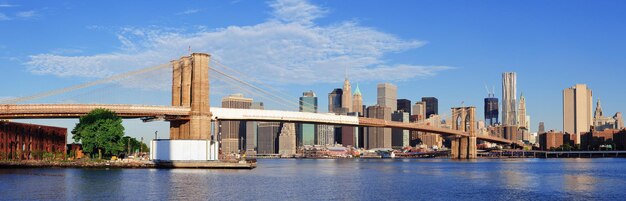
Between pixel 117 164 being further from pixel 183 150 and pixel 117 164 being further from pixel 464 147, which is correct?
pixel 464 147

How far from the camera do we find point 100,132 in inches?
3329

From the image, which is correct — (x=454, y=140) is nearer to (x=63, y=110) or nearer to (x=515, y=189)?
(x=63, y=110)

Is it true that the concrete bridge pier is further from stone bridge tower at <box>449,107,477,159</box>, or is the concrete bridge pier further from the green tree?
the green tree

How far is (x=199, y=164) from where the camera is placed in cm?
8156

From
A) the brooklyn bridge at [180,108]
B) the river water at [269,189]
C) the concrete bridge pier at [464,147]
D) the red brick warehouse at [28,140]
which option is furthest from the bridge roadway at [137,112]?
the concrete bridge pier at [464,147]

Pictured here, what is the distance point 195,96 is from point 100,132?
1122 centimetres

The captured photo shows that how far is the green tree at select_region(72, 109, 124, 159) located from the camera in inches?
3310

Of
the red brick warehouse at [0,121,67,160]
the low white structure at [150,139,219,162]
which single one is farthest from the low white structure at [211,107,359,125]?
the red brick warehouse at [0,121,67,160]

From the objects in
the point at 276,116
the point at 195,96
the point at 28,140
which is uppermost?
the point at 195,96

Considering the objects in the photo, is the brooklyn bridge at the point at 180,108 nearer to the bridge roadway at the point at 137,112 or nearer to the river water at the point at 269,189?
the bridge roadway at the point at 137,112

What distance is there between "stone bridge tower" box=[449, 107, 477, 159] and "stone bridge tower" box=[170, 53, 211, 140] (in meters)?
100.0

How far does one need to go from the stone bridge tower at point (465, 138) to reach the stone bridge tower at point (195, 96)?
100.0 meters

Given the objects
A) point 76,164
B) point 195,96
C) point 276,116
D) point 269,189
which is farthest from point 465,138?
point 269,189

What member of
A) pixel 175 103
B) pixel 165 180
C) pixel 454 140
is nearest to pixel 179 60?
pixel 175 103
